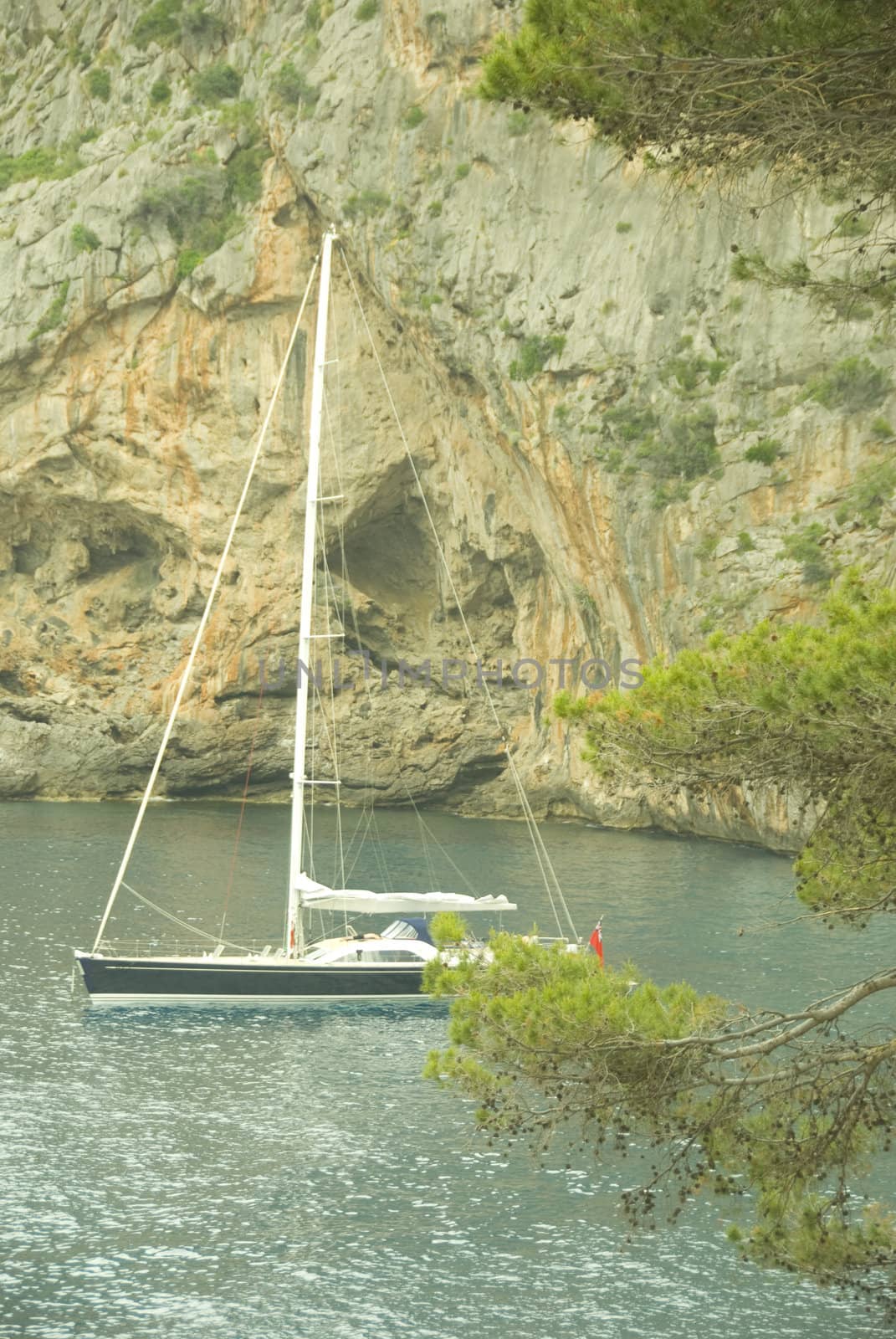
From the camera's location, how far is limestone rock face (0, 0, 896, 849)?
4028 cm

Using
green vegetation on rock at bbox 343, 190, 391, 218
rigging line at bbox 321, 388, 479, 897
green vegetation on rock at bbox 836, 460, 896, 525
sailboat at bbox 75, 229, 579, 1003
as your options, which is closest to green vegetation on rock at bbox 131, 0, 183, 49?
green vegetation on rock at bbox 343, 190, 391, 218

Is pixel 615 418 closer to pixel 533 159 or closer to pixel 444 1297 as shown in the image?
pixel 533 159

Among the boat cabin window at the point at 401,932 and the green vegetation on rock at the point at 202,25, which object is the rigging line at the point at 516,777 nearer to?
the boat cabin window at the point at 401,932

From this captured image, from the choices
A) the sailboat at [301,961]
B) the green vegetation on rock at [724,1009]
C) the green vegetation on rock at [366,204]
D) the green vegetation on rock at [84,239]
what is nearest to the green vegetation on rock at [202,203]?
the green vegetation on rock at [84,239]

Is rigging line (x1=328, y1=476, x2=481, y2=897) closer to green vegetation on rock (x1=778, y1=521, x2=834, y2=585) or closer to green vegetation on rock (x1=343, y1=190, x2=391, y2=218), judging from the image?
green vegetation on rock (x1=343, y1=190, x2=391, y2=218)

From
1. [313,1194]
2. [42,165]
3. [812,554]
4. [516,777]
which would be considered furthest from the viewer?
[42,165]

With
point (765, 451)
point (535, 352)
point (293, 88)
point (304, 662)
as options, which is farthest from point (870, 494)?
point (293, 88)

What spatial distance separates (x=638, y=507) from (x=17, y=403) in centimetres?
2470

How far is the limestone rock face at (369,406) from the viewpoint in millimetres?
40281

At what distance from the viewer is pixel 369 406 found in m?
50.3

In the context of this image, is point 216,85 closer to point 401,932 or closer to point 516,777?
point 516,777

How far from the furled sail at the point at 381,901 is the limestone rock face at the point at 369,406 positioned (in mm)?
16445

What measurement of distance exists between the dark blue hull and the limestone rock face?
19044 millimetres

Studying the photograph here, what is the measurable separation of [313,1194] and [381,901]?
8332mm
